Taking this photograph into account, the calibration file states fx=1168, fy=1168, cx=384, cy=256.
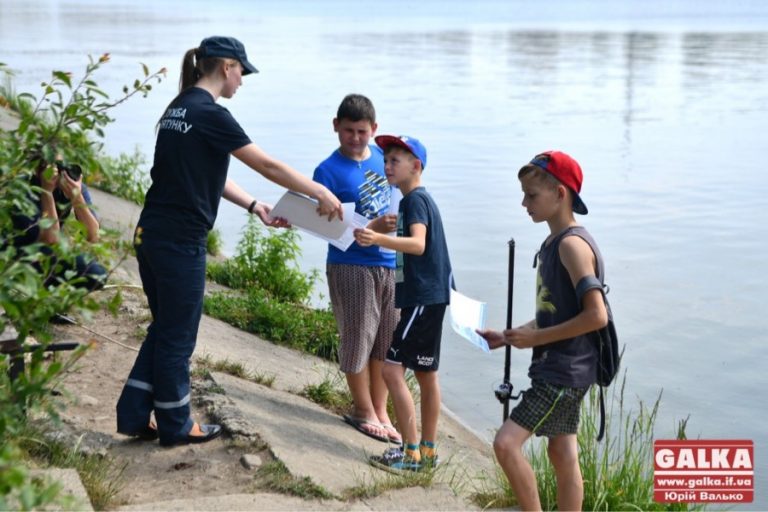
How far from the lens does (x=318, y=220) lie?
585 centimetres

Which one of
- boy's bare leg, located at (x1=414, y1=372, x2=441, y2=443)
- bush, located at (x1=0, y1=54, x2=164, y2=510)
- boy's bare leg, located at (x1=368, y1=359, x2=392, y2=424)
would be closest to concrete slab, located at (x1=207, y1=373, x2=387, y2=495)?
boy's bare leg, located at (x1=368, y1=359, x2=392, y2=424)

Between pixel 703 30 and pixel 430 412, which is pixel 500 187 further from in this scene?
pixel 703 30

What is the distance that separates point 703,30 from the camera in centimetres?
4578

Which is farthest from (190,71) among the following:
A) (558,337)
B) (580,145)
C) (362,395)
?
(580,145)

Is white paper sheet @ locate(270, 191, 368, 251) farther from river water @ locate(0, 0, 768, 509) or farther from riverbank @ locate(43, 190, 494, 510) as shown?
river water @ locate(0, 0, 768, 509)

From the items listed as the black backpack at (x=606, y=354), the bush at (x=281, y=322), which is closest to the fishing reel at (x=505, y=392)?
the black backpack at (x=606, y=354)

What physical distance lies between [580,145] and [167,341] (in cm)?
1340

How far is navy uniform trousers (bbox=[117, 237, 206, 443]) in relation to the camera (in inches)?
219

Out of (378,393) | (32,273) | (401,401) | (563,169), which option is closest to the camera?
(32,273)

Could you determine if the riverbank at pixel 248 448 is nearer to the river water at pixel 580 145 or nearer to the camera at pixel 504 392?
the camera at pixel 504 392

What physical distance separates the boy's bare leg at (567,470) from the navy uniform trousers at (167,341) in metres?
1.86

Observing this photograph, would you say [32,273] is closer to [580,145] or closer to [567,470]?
[567,470]

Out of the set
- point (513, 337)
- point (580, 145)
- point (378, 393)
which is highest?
point (580, 145)

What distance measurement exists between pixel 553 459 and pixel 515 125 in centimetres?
1569
